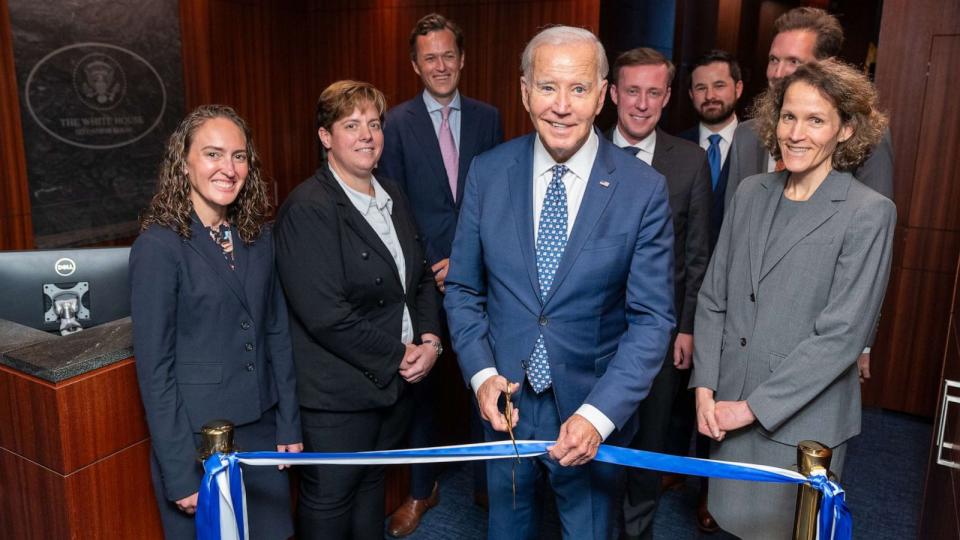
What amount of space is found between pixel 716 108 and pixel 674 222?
3.79 feet

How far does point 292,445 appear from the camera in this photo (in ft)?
7.84

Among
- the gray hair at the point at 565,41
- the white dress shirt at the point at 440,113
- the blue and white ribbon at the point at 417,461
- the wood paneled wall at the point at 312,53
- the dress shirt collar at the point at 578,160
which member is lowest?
the blue and white ribbon at the point at 417,461

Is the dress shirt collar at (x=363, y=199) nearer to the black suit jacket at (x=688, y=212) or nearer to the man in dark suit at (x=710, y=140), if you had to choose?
the black suit jacket at (x=688, y=212)

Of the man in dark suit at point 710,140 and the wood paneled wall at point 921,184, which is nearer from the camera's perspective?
the man in dark suit at point 710,140

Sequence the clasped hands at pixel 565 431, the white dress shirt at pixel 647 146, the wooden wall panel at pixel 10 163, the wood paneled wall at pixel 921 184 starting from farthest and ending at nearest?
the wooden wall panel at pixel 10 163 → the wood paneled wall at pixel 921 184 → the white dress shirt at pixel 647 146 → the clasped hands at pixel 565 431

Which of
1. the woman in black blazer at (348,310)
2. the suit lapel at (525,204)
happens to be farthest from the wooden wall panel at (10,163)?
the suit lapel at (525,204)

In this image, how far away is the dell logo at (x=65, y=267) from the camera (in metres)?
2.54

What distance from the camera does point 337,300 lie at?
95.9 inches

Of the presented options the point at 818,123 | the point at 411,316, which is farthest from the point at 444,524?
the point at 818,123

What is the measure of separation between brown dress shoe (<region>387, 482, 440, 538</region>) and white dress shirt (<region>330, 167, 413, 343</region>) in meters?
1.01

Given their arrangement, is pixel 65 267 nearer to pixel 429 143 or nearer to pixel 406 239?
pixel 406 239

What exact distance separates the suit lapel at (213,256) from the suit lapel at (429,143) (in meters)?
1.51

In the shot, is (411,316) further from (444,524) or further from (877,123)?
(877,123)

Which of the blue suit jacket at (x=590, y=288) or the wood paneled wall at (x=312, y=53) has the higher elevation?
the wood paneled wall at (x=312, y=53)
